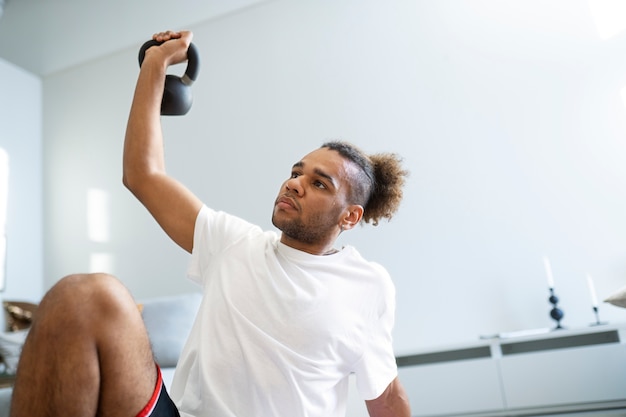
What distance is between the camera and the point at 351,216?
1.58 metres

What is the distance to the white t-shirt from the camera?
3.85ft

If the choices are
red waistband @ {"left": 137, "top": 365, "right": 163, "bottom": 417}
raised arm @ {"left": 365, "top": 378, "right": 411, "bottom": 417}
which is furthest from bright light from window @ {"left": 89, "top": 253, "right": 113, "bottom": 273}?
red waistband @ {"left": 137, "top": 365, "right": 163, "bottom": 417}

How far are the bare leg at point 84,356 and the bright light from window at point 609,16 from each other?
3.17 metres

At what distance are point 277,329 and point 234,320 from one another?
91 mm

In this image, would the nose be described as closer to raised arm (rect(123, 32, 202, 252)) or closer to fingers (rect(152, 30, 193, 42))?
raised arm (rect(123, 32, 202, 252))

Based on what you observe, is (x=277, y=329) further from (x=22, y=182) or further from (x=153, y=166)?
(x=22, y=182)

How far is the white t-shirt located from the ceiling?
10.5 ft

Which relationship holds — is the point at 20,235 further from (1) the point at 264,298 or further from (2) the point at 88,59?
(1) the point at 264,298

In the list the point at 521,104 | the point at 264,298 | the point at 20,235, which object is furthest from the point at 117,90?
the point at 264,298

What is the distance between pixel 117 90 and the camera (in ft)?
15.0

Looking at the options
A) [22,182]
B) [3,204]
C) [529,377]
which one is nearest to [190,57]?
[529,377]

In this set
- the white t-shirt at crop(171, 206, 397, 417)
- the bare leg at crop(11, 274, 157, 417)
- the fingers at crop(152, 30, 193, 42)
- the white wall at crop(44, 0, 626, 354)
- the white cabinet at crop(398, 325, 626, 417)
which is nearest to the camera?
the bare leg at crop(11, 274, 157, 417)

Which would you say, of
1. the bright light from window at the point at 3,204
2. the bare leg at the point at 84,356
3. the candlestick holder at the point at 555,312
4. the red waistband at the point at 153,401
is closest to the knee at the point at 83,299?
the bare leg at the point at 84,356

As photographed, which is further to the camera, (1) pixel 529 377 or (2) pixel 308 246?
(1) pixel 529 377
